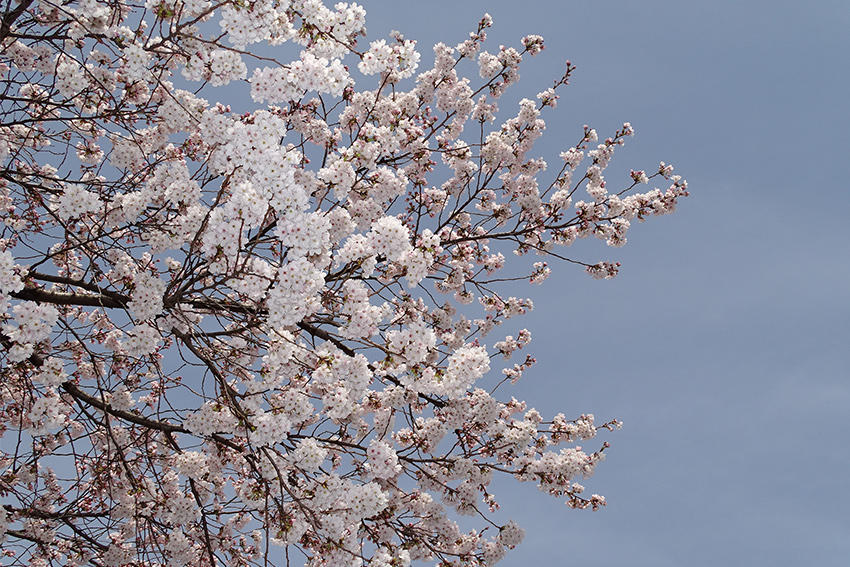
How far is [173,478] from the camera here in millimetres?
9062

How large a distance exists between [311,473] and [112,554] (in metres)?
3.54

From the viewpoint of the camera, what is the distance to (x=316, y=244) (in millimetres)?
5180

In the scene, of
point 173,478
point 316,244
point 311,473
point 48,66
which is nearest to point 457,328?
point 311,473

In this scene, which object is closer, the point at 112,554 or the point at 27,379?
the point at 27,379

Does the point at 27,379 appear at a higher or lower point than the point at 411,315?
lower

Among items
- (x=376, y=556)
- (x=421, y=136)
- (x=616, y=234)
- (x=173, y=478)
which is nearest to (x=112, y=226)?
(x=173, y=478)

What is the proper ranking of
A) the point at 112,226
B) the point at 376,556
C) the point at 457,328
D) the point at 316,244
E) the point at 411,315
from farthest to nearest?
the point at 457,328, the point at 411,315, the point at 112,226, the point at 376,556, the point at 316,244

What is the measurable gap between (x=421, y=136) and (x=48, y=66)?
4966mm

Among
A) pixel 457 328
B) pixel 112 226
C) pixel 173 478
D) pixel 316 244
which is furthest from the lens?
pixel 457 328

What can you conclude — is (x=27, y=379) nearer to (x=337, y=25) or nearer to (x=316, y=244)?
(x=316, y=244)

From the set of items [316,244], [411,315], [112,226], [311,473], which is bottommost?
[311,473]

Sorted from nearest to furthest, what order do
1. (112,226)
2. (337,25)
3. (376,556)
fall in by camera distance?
(337,25) → (376,556) → (112,226)

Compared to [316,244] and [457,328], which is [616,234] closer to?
[457,328]

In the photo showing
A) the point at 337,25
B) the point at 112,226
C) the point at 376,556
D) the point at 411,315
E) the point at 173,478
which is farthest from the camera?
the point at 173,478
